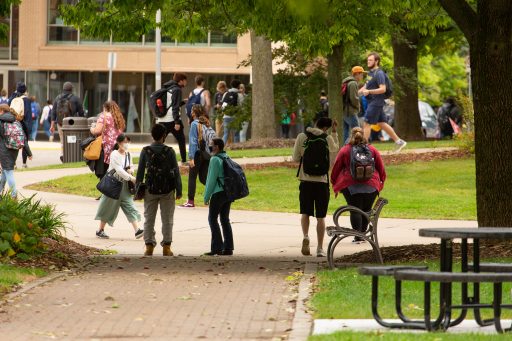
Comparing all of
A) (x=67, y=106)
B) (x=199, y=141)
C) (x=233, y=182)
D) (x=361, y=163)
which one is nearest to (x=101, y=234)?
(x=233, y=182)

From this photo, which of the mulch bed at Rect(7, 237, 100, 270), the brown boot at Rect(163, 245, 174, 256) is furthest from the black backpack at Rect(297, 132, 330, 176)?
the mulch bed at Rect(7, 237, 100, 270)

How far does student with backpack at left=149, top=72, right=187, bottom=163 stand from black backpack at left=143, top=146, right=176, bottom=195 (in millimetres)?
9135

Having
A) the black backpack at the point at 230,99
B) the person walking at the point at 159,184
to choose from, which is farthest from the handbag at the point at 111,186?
the black backpack at the point at 230,99

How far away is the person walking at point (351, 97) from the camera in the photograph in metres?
25.1

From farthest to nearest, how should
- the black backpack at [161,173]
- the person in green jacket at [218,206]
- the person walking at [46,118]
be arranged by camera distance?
1. the person walking at [46,118]
2. the person in green jacket at [218,206]
3. the black backpack at [161,173]

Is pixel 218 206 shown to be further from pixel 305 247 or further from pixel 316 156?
pixel 316 156

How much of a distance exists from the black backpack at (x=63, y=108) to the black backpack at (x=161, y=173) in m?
16.8

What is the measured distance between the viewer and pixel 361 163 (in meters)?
Answer: 16.2

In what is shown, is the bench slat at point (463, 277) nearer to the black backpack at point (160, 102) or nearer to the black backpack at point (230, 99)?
the black backpack at point (160, 102)

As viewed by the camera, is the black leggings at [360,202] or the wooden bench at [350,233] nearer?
the wooden bench at [350,233]

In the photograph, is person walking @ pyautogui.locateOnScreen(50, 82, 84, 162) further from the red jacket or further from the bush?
the red jacket

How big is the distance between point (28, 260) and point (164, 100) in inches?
438

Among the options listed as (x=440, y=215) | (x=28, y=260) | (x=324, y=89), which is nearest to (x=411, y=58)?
(x=324, y=89)

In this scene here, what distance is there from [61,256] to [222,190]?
223 cm
